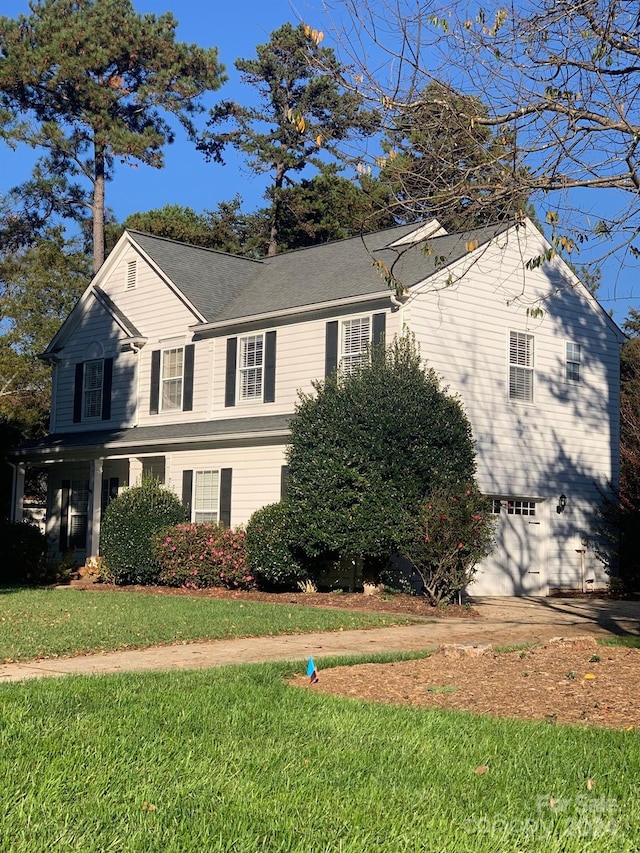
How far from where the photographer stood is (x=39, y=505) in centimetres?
3691

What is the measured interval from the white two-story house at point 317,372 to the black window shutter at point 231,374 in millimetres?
48

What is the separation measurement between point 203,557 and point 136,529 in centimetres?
213

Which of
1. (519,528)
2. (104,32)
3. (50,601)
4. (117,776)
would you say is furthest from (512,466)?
(104,32)

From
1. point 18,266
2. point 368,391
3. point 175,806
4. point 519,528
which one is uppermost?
point 18,266

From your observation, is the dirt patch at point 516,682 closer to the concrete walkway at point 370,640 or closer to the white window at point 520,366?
the concrete walkway at point 370,640

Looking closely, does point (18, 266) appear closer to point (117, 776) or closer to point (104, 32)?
point (104, 32)

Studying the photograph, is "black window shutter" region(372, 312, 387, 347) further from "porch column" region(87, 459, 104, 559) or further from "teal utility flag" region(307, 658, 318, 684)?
"teal utility flag" region(307, 658, 318, 684)

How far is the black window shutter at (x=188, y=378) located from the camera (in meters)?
25.4

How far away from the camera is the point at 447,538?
1770 cm

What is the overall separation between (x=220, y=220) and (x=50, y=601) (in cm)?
2784

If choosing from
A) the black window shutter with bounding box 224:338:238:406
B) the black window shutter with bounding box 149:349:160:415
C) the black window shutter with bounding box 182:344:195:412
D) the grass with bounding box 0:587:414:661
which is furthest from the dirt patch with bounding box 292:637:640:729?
the black window shutter with bounding box 149:349:160:415

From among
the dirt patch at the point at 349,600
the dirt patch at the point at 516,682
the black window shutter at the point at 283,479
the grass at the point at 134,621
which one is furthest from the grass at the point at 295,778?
the black window shutter at the point at 283,479

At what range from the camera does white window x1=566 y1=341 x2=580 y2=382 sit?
24266 millimetres

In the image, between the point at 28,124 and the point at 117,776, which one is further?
the point at 28,124
